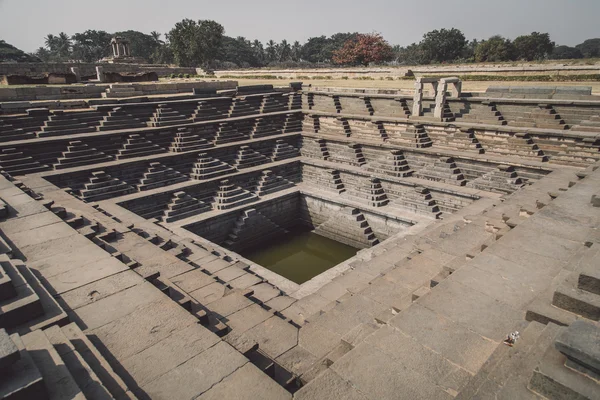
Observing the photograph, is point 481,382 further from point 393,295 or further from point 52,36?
point 52,36

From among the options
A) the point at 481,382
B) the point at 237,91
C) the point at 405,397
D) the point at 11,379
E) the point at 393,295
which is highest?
the point at 237,91

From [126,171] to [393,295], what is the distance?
34.0ft

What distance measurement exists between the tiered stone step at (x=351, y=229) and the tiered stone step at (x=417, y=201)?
4.27 ft

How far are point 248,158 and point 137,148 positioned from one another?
4269 millimetres

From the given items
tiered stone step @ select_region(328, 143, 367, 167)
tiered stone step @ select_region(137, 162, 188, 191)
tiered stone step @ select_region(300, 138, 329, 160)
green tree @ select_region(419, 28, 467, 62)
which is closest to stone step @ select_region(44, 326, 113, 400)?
tiered stone step @ select_region(137, 162, 188, 191)

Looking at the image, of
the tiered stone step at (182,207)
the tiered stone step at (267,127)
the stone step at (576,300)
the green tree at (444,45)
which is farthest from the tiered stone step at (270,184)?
the green tree at (444,45)

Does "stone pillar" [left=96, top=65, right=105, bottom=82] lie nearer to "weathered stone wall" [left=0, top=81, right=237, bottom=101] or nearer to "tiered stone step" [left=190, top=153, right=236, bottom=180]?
"weathered stone wall" [left=0, top=81, right=237, bottom=101]

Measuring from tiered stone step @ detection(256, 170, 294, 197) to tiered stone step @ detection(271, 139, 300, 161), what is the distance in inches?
58.8

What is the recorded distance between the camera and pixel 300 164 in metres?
15.9

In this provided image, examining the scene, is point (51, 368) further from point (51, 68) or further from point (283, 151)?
point (51, 68)

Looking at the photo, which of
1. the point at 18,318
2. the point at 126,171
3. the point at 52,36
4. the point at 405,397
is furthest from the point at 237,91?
the point at 52,36

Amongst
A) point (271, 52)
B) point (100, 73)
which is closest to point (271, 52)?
point (271, 52)

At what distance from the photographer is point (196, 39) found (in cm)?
4834

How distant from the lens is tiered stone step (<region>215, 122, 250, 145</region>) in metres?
15.5
